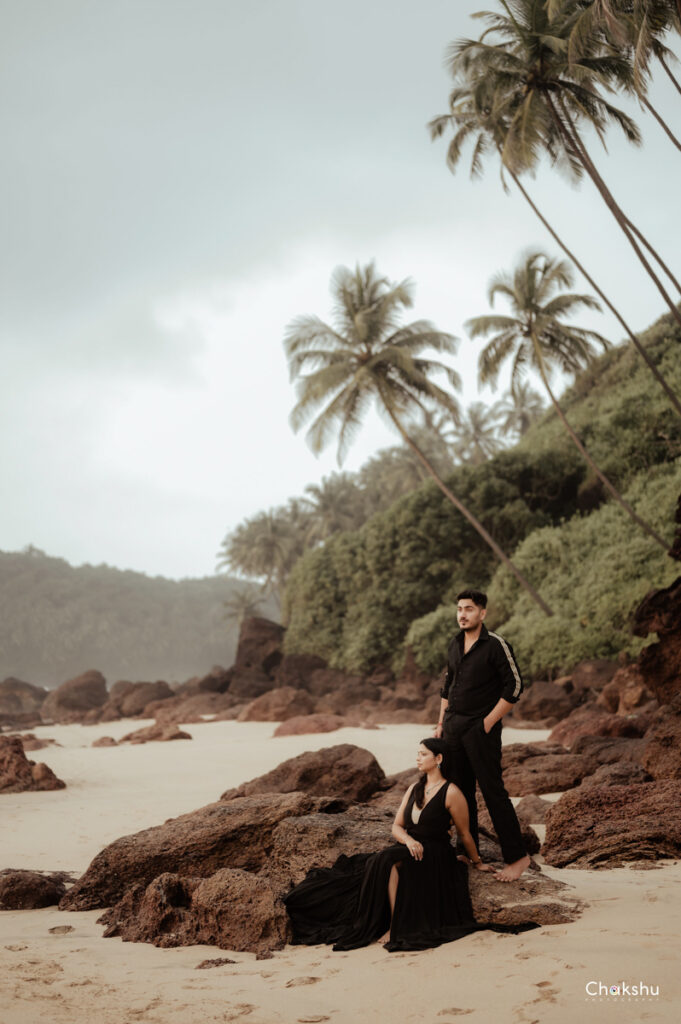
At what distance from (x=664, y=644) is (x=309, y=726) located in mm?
9816

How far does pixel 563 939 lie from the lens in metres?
3.64

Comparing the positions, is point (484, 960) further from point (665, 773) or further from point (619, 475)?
point (619, 475)

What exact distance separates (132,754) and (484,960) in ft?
45.6

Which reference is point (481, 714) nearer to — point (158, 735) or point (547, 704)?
point (547, 704)

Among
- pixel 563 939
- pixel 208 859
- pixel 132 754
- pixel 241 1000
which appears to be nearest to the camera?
pixel 241 1000

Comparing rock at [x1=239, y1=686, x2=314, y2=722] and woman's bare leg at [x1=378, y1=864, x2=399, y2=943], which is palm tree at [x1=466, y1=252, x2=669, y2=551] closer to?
rock at [x1=239, y1=686, x2=314, y2=722]

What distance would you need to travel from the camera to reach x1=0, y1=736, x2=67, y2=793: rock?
1111cm

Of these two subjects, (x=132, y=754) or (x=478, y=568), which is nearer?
(x=132, y=754)

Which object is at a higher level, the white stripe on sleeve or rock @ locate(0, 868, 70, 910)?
rock @ locate(0, 868, 70, 910)

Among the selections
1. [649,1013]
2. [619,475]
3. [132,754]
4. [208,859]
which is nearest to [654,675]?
[208,859]

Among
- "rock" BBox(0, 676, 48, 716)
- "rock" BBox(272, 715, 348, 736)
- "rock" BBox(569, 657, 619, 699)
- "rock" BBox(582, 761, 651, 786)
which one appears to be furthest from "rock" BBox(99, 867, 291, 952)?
"rock" BBox(0, 676, 48, 716)

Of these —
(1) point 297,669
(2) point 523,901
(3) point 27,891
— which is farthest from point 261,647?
(2) point 523,901

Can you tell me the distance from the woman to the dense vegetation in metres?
69.8

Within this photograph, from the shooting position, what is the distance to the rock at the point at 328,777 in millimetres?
8336
